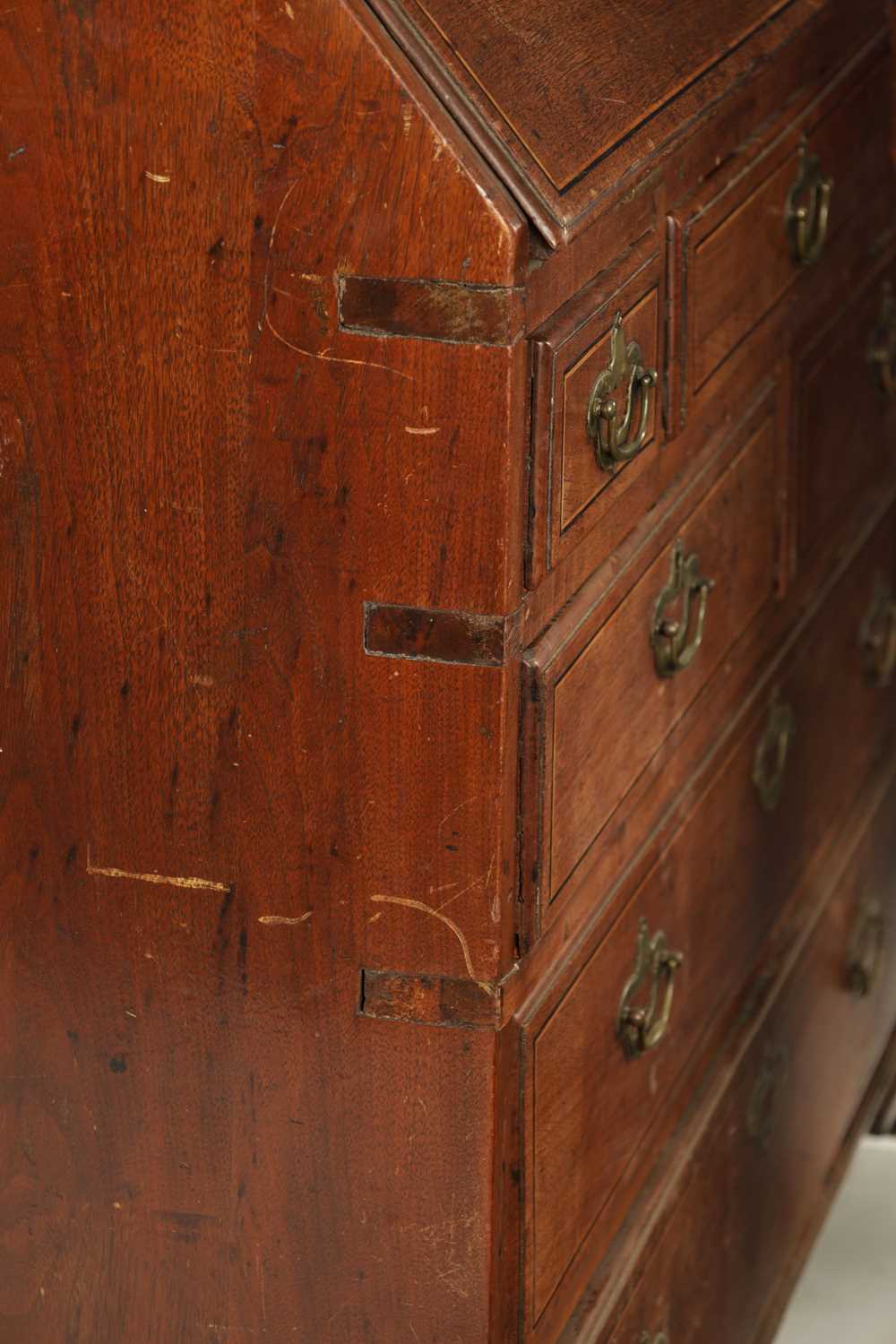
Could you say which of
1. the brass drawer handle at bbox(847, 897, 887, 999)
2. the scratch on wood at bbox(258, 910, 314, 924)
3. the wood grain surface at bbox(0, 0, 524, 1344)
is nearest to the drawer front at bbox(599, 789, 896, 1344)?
the brass drawer handle at bbox(847, 897, 887, 999)

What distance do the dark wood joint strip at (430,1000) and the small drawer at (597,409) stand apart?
0.24 metres

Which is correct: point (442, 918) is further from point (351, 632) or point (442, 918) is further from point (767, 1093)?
point (767, 1093)

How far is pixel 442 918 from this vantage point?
1.16 m

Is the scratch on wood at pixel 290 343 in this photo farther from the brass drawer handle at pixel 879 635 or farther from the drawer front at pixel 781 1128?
the brass drawer handle at pixel 879 635

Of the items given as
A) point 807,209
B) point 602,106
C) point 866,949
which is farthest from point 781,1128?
point 602,106

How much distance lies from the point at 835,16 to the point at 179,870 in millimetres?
937

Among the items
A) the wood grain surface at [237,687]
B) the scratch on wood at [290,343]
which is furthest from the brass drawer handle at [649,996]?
the scratch on wood at [290,343]

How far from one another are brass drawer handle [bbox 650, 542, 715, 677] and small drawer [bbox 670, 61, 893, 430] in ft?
0.37

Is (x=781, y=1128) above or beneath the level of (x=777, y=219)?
beneath

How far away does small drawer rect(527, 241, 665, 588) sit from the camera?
3.69 ft

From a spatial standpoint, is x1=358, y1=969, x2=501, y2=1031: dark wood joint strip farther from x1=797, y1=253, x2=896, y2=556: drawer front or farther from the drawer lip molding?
x1=797, y1=253, x2=896, y2=556: drawer front

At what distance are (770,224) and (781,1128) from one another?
36.4 inches

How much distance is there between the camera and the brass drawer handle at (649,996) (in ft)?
4.78

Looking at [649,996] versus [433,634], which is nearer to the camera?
[433,634]
